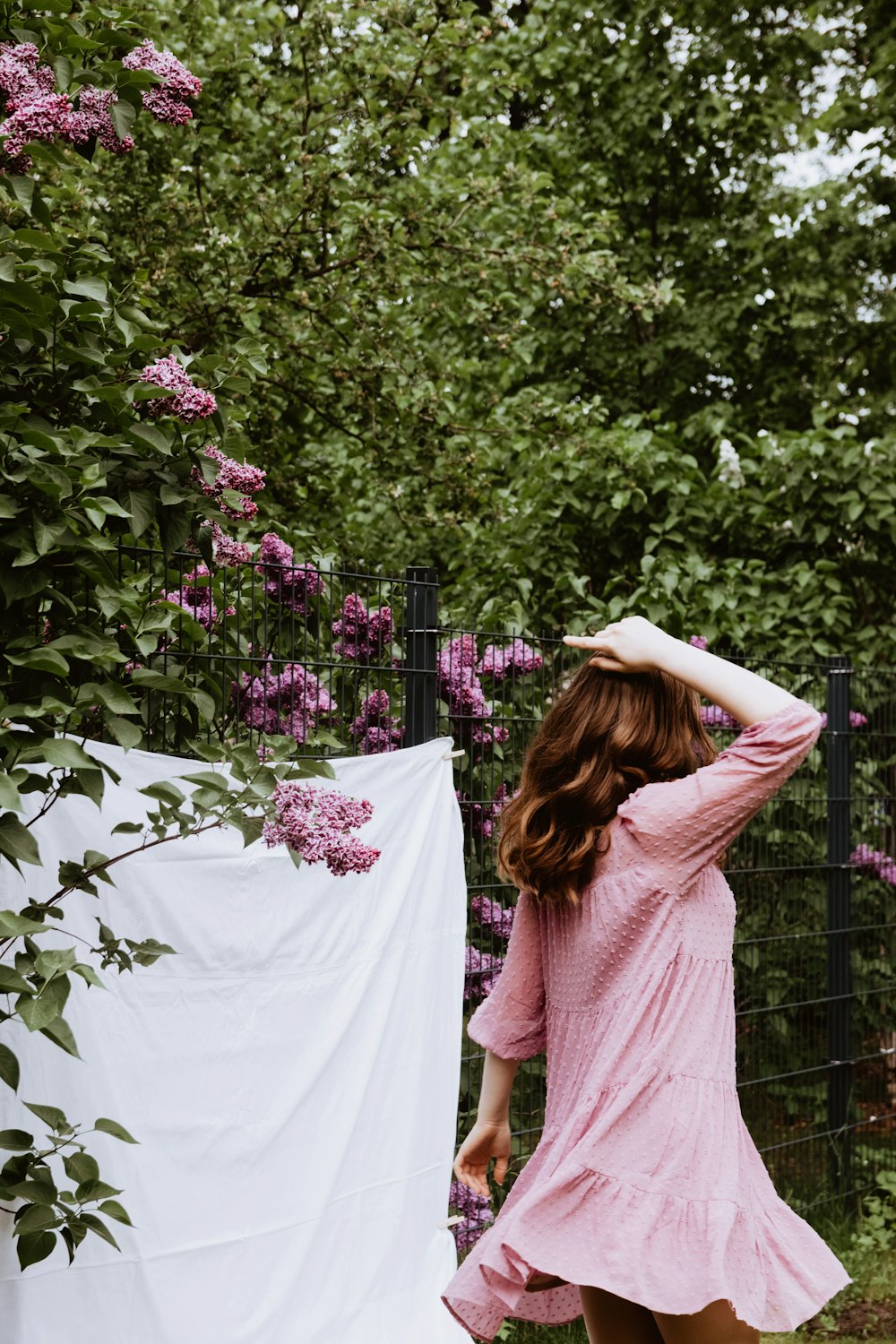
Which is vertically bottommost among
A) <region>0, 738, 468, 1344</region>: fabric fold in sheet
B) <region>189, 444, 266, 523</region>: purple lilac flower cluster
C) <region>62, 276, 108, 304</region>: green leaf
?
<region>0, 738, 468, 1344</region>: fabric fold in sheet

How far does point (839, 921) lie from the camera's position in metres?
5.59

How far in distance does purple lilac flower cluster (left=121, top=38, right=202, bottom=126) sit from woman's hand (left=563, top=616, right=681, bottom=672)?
4.34ft

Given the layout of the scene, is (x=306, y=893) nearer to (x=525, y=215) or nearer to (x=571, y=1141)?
(x=571, y=1141)

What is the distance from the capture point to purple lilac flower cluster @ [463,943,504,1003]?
4109mm

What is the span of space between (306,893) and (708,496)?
4607 mm

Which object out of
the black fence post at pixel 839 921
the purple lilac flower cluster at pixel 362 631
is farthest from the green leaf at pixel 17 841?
the black fence post at pixel 839 921

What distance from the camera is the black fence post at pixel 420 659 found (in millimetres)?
3877

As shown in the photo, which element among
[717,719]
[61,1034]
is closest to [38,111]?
[61,1034]

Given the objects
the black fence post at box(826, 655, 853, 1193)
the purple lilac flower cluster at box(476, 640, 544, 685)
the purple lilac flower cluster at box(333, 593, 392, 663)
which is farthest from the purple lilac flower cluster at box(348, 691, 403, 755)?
the black fence post at box(826, 655, 853, 1193)

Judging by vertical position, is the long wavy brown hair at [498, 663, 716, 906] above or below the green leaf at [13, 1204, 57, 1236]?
above

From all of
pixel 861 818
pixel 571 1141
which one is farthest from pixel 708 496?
pixel 571 1141

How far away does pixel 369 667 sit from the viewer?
12.1 feet

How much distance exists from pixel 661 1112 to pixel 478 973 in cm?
223

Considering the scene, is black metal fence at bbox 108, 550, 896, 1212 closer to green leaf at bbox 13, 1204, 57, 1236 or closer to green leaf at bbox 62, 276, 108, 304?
green leaf at bbox 62, 276, 108, 304
